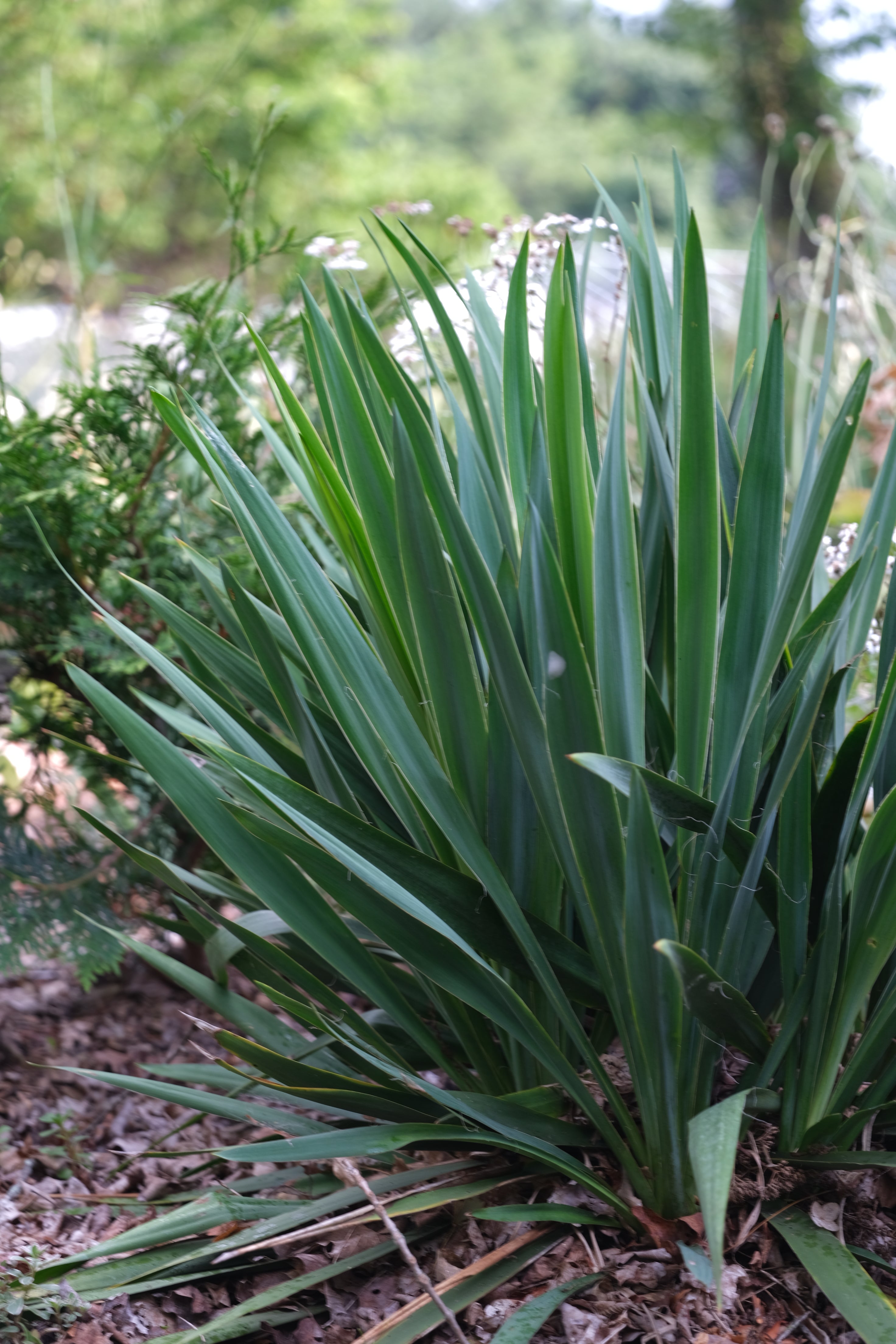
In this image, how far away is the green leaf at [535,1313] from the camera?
1.00 metres

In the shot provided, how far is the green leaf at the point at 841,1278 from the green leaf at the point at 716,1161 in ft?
0.58

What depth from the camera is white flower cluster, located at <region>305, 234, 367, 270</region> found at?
5.68 feet

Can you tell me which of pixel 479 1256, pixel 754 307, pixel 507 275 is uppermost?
pixel 507 275

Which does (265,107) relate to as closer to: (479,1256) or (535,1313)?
(479,1256)

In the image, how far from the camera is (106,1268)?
120 cm

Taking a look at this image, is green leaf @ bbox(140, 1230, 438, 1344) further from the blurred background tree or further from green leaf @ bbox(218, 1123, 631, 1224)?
the blurred background tree

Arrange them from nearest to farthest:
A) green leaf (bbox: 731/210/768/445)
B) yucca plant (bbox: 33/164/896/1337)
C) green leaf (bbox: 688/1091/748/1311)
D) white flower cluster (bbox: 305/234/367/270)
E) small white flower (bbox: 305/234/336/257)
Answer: green leaf (bbox: 688/1091/748/1311) → yucca plant (bbox: 33/164/896/1337) → green leaf (bbox: 731/210/768/445) → white flower cluster (bbox: 305/234/367/270) → small white flower (bbox: 305/234/336/257)

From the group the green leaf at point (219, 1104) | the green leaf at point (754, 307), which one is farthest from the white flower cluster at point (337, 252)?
the green leaf at point (219, 1104)

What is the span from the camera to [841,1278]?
994mm

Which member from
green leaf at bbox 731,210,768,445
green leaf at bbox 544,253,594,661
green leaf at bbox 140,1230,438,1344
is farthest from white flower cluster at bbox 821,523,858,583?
green leaf at bbox 140,1230,438,1344

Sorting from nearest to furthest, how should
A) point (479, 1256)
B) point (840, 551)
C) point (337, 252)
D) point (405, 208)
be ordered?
point (479, 1256)
point (405, 208)
point (840, 551)
point (337, 252)

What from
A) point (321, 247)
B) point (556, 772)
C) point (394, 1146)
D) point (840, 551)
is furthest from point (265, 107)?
point (394, 1146)

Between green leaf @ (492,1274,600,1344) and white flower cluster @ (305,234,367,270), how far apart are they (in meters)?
1.48

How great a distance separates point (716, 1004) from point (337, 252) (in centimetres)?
169
